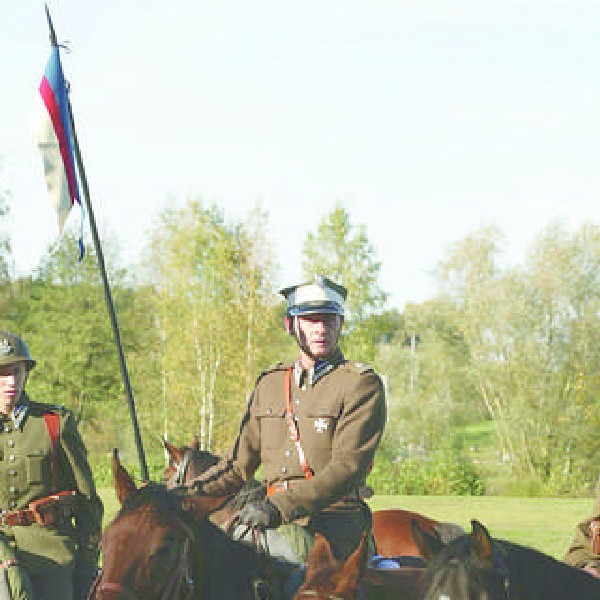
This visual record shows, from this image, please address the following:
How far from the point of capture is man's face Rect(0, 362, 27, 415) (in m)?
6.66

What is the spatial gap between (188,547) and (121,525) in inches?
11.7

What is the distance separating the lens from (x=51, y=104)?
28.9ft

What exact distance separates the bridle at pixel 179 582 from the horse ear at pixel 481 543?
1467 millimetres

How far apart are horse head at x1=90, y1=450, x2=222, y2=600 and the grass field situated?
14.5 m

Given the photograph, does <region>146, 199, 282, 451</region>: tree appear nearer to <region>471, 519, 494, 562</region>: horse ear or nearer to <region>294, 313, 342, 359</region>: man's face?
<region>294, 313, 342, 359</region>: man's face

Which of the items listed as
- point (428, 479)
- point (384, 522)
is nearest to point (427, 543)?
point (384, 522)

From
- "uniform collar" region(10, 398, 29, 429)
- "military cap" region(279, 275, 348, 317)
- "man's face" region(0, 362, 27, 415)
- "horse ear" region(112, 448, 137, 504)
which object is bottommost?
"horse ear" region(112, 448, 137, 504)

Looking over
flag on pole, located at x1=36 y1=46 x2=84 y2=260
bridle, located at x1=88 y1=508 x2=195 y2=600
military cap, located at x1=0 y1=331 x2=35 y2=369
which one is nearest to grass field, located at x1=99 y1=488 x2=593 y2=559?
flag on pole, located at x1=36 y1=46 x2=84 y2=260

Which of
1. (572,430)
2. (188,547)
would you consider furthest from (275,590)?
(572,430)

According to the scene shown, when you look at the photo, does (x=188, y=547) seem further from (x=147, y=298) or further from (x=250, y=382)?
(x=147, y=298)

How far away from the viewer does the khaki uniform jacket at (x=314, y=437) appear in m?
5.55

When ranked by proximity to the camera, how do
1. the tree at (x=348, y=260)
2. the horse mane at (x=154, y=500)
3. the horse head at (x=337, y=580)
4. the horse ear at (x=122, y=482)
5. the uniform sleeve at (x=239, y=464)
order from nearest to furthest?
1. the horse head at (x=337, y=580)
2. the horse mane at (x=154, y=500)
3. the horse ear at (x=122, y=482)
4. the uniform sleeve at (x=239, y=464)
5. the tree at (x=348, y=260)

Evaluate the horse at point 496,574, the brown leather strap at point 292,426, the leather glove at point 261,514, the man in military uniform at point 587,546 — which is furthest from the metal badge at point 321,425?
the horse at point 496,574

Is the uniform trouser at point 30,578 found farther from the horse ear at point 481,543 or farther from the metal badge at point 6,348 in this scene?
the horse ear at point 481,543
